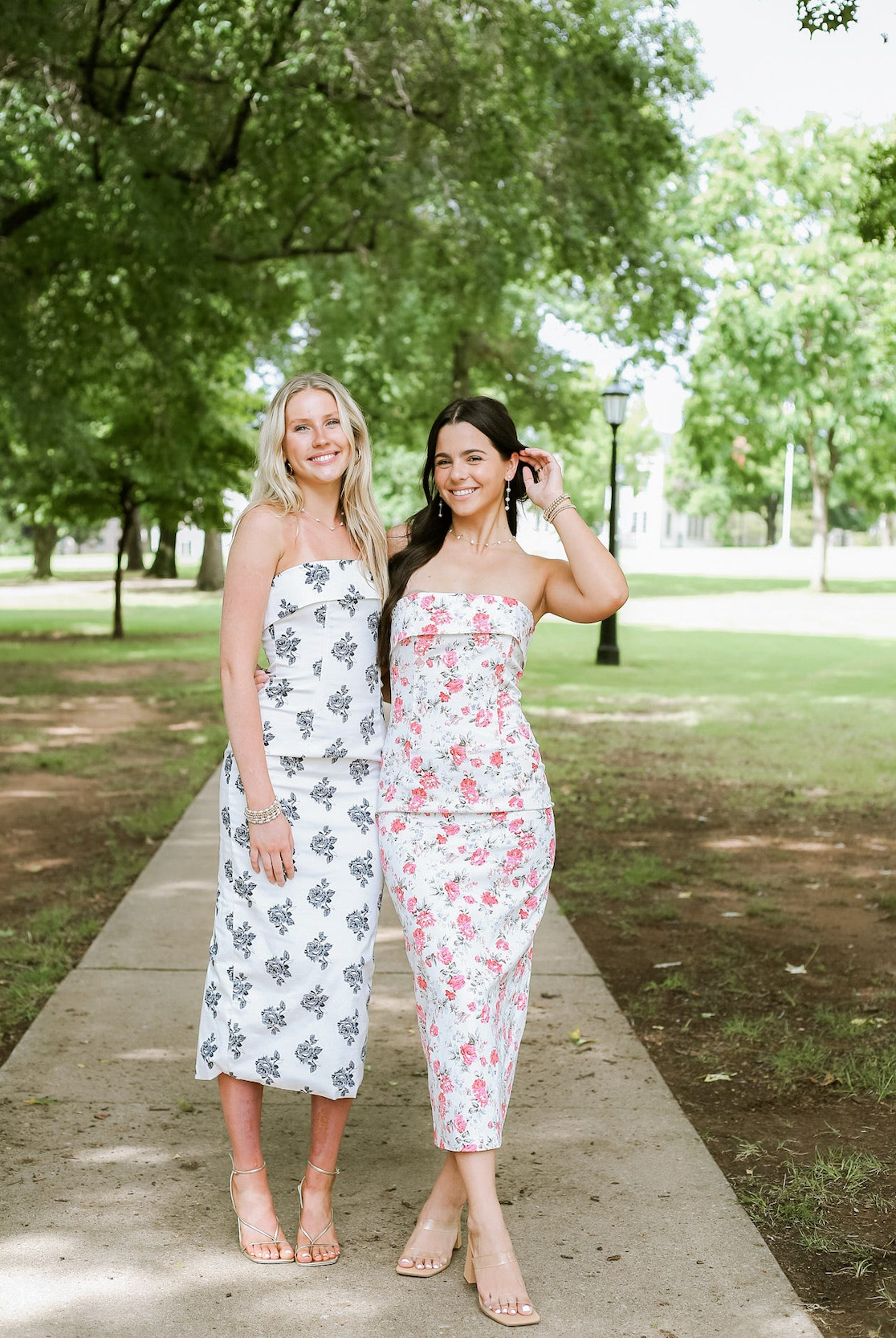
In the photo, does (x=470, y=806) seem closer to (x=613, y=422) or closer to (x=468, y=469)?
(x=468, y=469)

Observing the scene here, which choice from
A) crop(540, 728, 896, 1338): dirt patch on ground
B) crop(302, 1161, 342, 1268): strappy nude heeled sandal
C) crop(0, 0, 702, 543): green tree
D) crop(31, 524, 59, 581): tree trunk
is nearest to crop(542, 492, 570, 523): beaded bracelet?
crop(302, 1161, 342, 1268): strappy nude heeled sandal

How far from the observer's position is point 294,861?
3297 millimetres

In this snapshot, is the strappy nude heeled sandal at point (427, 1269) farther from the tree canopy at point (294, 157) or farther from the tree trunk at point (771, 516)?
the tree trunk at point (771, 516)

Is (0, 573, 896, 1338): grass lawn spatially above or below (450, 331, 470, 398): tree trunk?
below

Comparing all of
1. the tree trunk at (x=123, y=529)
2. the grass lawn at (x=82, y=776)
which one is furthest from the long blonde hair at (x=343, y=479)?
the tree trunk at (x=123, y=529)

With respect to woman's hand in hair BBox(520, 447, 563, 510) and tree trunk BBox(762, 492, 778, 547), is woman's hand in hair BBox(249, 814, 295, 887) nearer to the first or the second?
woman's hand in hair BBox(520, 447, 563, 510)

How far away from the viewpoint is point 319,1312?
3.01 m

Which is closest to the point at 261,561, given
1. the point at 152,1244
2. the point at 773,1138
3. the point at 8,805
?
the point at 152,1244

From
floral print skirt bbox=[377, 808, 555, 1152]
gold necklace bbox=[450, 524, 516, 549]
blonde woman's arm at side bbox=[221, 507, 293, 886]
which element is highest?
gold necklace bbox=[450, 524, 516, 549]

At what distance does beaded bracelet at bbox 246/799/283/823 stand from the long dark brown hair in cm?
47

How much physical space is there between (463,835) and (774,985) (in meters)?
2.94

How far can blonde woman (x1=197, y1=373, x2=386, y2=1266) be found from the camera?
3289 millimetres

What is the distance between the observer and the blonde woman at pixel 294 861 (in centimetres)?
329

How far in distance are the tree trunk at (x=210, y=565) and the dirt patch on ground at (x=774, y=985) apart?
30.5m
